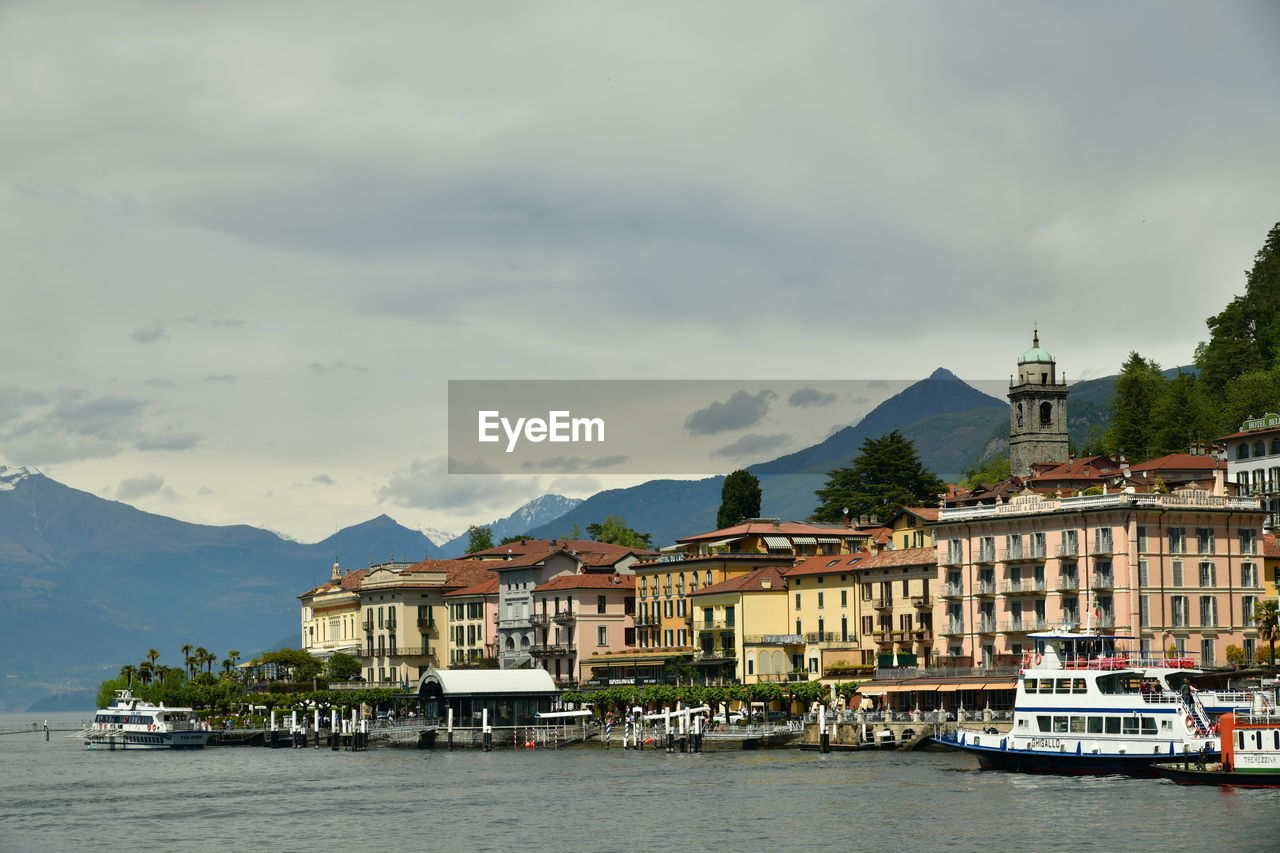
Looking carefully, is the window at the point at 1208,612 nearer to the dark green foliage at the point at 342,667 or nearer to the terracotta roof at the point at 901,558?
the terracotta roof at the point at 901,558

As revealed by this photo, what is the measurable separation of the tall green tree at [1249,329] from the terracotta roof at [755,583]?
1734 inches

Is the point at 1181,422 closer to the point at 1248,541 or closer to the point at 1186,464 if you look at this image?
the point at 1186,464

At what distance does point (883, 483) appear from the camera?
169m

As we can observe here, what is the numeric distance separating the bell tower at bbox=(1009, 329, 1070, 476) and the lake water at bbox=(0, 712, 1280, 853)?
74.5m

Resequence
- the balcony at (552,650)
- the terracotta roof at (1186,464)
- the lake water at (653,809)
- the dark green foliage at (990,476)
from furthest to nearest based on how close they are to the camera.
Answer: the dark green foliage at (990,476) → the balcony at (552,650) → the terracotta roof at (1186,464) → the lake water at (653,809)

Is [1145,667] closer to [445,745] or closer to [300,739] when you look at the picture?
[445,745]

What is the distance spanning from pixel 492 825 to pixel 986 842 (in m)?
22.0

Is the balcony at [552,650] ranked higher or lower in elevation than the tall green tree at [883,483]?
lower

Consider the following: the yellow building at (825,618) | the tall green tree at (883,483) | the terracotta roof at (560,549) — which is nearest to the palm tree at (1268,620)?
the yellow building at (825,618)

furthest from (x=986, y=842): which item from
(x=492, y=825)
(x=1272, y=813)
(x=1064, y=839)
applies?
(x=492, y=825)

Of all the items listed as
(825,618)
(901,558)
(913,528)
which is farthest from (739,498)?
(901,558)

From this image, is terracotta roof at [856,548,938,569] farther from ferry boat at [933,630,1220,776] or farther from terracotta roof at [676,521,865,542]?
ferry boat at [933,630,1220,776]

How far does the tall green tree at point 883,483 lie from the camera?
16500 cm

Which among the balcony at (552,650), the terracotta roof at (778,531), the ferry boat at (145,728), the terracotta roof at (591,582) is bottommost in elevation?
the ferry boat at (145,728)
